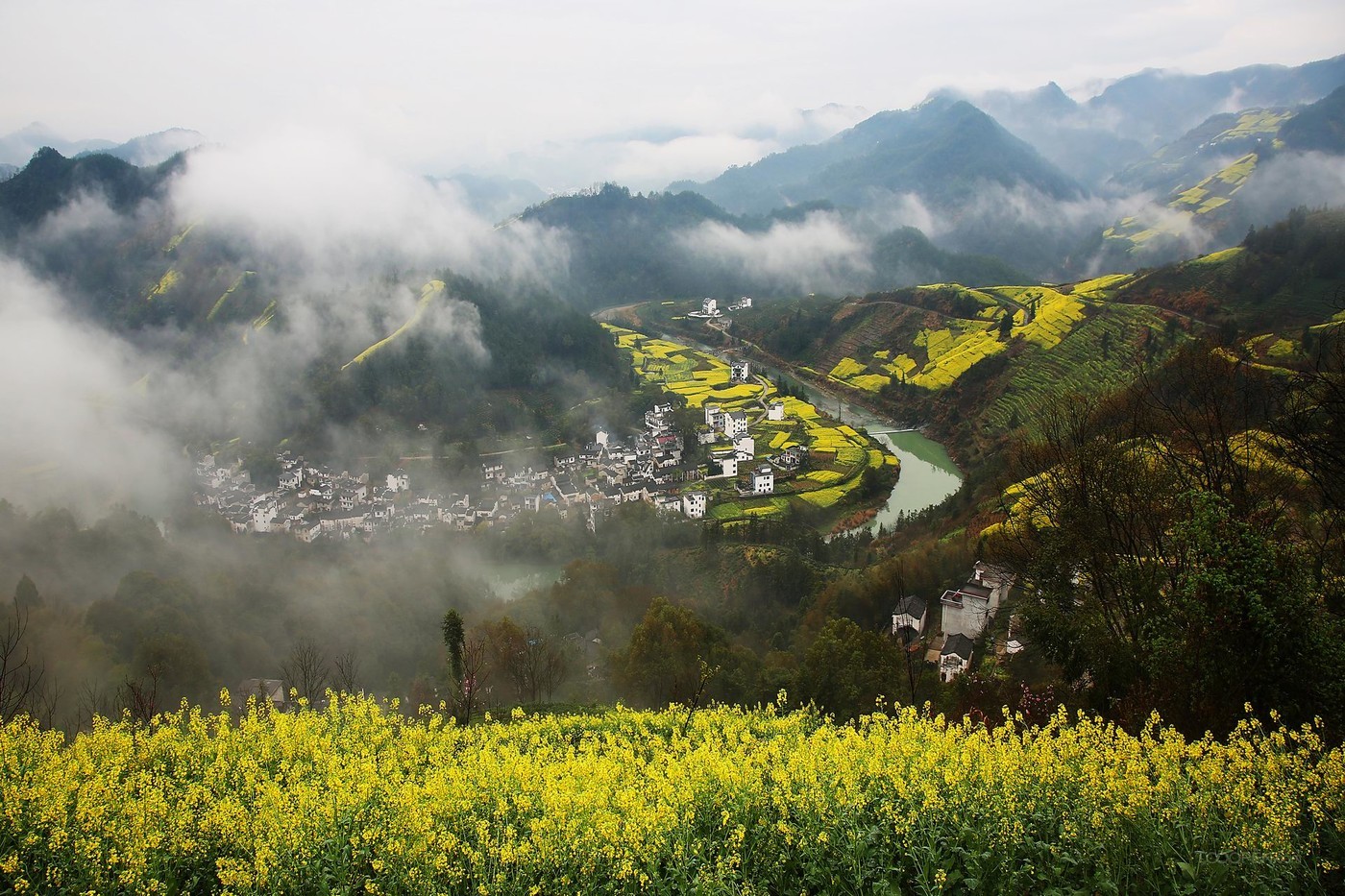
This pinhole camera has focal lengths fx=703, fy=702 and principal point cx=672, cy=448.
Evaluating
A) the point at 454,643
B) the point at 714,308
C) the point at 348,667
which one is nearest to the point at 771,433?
the point at 348,667

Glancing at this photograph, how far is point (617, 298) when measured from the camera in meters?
115

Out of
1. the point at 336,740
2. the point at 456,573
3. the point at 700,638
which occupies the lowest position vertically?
the point at 456,573

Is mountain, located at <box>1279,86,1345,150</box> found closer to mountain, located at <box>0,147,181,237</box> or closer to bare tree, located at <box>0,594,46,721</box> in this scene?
bare tree, located at <box>0,594,46,721</box>

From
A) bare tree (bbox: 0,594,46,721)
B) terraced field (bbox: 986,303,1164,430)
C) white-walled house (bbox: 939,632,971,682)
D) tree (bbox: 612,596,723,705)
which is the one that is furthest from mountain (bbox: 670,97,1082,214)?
bare tree (bbox: 0,594,46,721)

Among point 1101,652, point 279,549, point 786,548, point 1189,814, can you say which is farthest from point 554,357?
point 1189,814

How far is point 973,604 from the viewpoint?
18.9 meters

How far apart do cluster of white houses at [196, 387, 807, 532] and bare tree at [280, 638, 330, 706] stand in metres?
13.3

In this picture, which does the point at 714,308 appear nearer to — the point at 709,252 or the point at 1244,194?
the point at 709,252

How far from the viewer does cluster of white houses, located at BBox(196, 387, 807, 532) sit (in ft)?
115

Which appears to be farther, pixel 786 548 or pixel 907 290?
pixel 907 290

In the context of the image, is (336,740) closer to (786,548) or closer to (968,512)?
(786,548)

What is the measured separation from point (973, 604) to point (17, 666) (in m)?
22.4

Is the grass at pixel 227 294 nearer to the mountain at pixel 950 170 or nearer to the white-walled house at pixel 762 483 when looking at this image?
the white-walled house at pixel 762 483

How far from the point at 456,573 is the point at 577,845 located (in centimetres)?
2576
